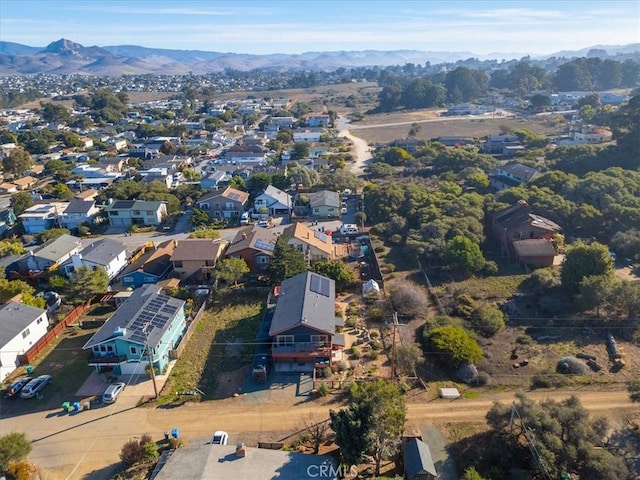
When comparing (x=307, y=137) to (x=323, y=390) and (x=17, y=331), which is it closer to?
(x=17, y=331)

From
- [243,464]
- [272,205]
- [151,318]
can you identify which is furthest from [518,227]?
[243,464]

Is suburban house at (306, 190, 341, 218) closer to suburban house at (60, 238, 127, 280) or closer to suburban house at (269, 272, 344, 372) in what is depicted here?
suburban house at (60, 238, 127, 280)

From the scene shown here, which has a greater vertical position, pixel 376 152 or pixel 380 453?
pixel 376 152

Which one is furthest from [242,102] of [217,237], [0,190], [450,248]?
[450,248]

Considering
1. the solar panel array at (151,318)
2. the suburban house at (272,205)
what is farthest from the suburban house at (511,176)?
the solar panel array at (151,318)

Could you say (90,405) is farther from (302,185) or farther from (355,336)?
(302,185)

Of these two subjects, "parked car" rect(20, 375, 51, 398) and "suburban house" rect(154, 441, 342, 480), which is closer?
"suburban house" rect(154, 441, 342, 480)

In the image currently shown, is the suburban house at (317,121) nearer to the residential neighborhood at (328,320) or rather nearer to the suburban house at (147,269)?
the residential neighborhood at (328,320)

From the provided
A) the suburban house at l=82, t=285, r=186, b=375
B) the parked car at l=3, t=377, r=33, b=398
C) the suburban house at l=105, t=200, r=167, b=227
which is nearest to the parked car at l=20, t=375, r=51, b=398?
the parked car at l=3, t=377, r=33, b=398
